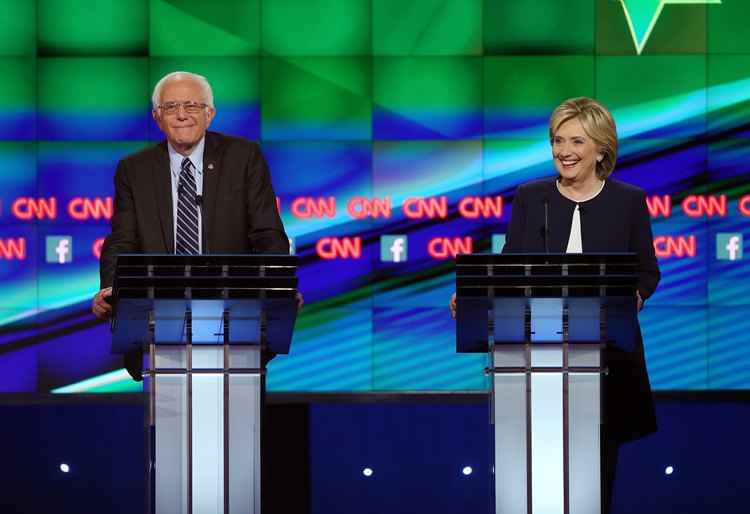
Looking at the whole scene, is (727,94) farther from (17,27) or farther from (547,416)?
(547,416)

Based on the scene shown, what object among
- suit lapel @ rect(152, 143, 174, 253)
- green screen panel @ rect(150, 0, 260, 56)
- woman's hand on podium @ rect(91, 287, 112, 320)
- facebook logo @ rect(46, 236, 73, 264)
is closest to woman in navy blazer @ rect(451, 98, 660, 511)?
Result: suit lapel @ rect(152, 143, 174, 253)

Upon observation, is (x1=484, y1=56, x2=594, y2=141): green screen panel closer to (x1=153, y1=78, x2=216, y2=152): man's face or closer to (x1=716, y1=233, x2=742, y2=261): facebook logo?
(x1=716, y1=233, x2=742, y2=261): facebook logo

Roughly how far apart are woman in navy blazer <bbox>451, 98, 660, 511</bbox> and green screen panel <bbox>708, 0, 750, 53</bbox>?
3.73 meters

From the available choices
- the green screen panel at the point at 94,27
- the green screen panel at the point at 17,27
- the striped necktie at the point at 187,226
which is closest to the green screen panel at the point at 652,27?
the green screen panel at the point at 94,27

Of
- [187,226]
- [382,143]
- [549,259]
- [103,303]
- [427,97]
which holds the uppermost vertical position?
[427,97]

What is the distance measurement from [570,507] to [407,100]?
4134 millimetres

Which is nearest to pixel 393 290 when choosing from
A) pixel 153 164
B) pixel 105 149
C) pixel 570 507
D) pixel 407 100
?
pixel 407 100

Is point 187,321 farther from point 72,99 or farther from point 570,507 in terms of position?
point 72,99

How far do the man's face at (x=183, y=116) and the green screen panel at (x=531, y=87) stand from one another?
354cm

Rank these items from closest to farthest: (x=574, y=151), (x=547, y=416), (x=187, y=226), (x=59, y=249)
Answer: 1. (x=547, y=416)
2. (x=574, y=151)
3. (x=187, y=226)
4. (x=59, y=249)

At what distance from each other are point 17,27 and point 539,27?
8.76ft

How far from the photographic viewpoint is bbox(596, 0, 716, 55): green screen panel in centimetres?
727

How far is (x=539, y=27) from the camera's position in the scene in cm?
726

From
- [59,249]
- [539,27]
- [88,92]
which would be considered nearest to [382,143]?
[539,27]
